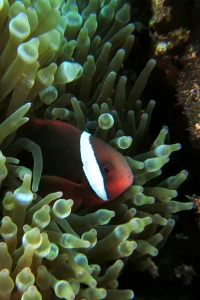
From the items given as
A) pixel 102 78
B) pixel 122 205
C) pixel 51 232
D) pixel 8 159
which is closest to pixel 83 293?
pixel 51 232

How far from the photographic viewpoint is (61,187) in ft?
3.61

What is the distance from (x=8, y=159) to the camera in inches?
38.9

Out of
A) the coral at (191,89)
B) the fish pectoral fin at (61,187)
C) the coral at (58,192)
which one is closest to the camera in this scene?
the coral at (58,192)

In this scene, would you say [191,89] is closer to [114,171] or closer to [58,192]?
[114,171]

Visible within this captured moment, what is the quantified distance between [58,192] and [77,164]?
0.22 m

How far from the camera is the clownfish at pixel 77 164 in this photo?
1105 millimetres

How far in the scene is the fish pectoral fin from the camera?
42.5 inches

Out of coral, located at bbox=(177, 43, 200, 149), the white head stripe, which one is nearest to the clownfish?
the white head stripe

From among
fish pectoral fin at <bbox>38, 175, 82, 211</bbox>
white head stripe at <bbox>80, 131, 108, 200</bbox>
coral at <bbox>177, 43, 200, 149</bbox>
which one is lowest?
fish pectoral fin at <bbox>38, 175, 82, 211</bbox>

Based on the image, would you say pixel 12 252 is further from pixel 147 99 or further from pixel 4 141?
Answer: pixel 147 99

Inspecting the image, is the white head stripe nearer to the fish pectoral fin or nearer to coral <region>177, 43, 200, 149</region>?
the fish pectoral fin

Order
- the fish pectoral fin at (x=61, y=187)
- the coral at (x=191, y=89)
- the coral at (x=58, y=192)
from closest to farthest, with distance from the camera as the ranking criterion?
the coral at (x=58, y=192) → the fish pectoral fin at (x=61, y=187) → the coral at (x=191, y=89)

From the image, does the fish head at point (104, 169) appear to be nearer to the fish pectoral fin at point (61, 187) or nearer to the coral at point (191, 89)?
the fish pectoral fin at point (61, 187)

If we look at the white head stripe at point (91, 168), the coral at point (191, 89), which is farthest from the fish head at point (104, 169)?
the coral at point (191, 89)
